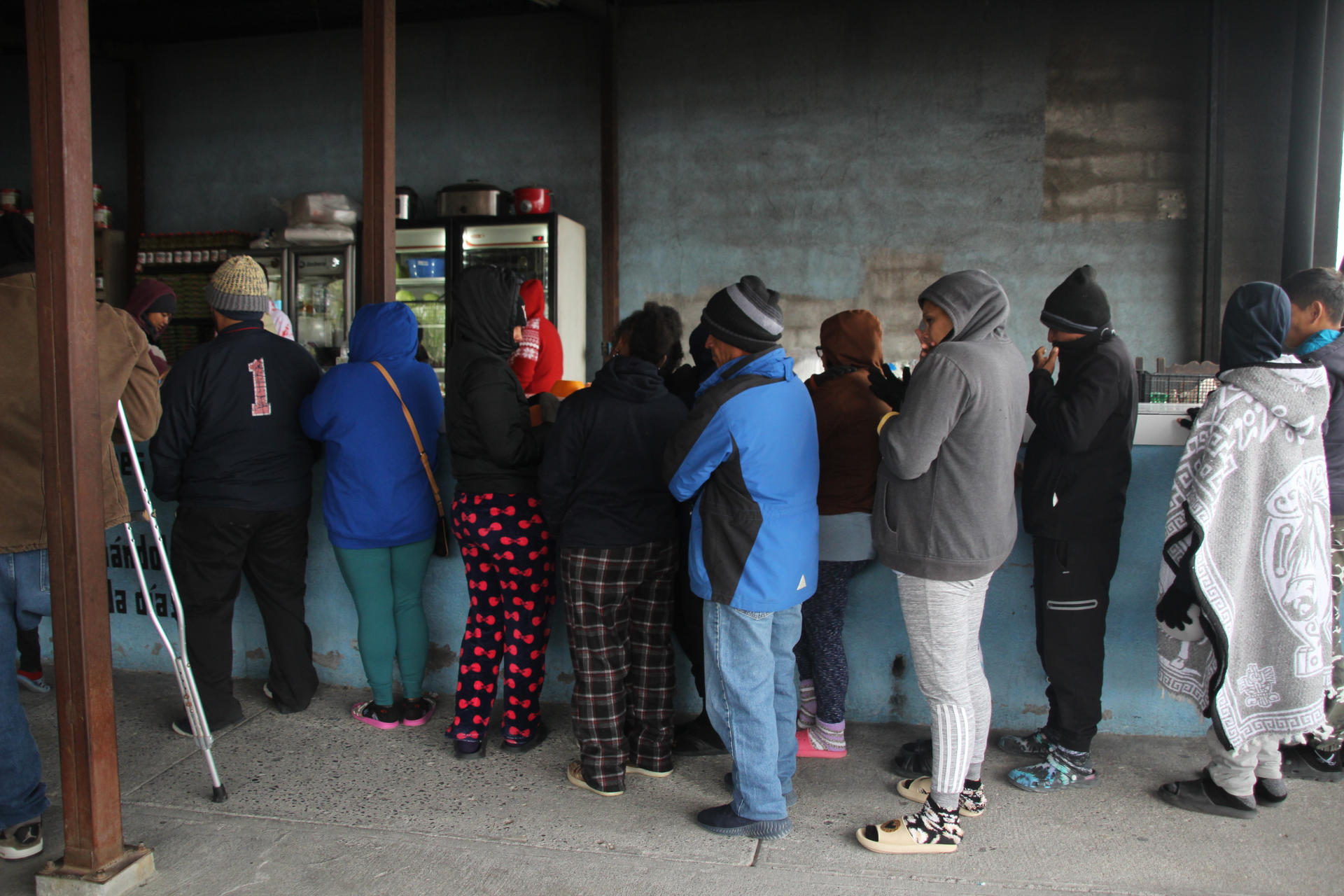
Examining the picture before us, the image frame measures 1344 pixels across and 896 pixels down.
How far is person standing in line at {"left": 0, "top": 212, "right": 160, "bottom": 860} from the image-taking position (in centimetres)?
236

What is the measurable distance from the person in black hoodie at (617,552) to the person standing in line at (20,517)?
1244 mm

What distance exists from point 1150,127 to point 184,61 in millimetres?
8019

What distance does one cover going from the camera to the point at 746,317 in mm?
2398

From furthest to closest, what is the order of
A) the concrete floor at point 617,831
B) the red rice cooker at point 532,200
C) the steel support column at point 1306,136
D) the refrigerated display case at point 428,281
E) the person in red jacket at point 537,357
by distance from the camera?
the refrigerated display case at point 428,281 < the red rice cooker at point 532,200 < the steel support column at point 1306,136 < the person in red jacket at point 537,357 < the concrete floor at point 617,831

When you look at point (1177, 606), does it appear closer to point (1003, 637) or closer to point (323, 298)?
point (1003, 637)

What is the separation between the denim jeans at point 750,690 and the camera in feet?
7.98

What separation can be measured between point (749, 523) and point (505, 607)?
1.02 metres

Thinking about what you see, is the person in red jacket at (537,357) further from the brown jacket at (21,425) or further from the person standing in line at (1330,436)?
the person standing in line at (1330,436)

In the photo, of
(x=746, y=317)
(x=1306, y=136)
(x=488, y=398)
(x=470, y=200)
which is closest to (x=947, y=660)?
(x=746, y=317)

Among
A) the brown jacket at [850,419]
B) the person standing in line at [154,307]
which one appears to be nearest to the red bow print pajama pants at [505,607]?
the brown jacket at [850,419]

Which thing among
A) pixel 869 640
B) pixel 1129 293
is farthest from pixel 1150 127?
pixel 869 640

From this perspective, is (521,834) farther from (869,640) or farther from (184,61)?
(184,61)

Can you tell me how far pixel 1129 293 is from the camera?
660 cm

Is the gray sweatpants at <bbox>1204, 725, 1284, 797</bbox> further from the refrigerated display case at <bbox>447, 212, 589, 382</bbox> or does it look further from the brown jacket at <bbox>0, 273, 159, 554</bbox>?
the refrigerated display case at <bbox>447, 212, 589, 382</bbox>
